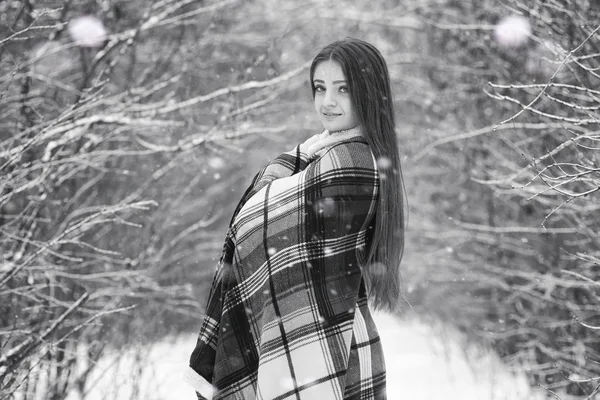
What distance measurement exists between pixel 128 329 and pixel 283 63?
422 centimetres

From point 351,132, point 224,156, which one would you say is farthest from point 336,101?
point 224,156

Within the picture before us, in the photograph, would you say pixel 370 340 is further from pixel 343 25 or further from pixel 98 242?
pixel 343 25

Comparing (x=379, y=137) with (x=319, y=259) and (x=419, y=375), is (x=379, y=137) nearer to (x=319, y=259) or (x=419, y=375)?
(x=319, y=259)

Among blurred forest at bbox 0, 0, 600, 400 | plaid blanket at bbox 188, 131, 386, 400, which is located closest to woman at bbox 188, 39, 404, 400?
plaid blanket at bbox 188, 131, 386, 400

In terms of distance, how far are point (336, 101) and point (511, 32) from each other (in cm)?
287

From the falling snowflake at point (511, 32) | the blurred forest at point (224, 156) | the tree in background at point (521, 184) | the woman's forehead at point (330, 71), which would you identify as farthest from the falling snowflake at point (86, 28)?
the falling snowflake at point (511, 32)

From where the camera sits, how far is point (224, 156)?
7.19m

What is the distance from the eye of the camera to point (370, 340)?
2.57 meters

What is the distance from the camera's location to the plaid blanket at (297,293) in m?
2.37

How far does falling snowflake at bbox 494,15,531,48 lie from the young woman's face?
206 cm

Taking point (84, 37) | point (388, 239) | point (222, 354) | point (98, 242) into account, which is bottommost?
point (222, 354)

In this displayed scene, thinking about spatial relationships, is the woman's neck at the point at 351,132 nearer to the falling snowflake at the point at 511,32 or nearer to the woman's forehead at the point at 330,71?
the woman's forehead at the point at 330,71

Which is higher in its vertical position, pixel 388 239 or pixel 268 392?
pixel 388 239

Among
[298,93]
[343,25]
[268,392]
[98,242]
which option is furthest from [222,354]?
[298,93]
